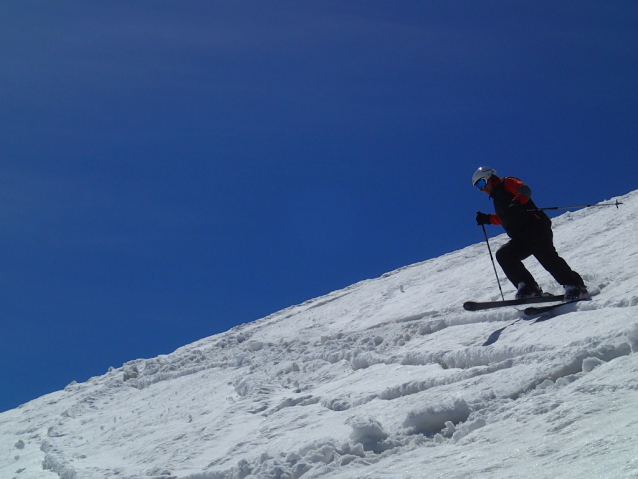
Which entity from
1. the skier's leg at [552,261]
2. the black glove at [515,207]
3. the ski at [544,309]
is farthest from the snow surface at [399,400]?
the black glove at [515,207]

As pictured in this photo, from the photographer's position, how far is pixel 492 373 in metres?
4.86

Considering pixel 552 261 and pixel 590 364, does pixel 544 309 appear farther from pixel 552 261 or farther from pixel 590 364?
pixel 590 364

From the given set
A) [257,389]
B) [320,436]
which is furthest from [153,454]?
[320,436]

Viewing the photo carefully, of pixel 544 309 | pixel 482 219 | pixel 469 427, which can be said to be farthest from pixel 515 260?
pixel 469 427

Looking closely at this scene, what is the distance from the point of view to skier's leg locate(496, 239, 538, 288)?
7.36 meters

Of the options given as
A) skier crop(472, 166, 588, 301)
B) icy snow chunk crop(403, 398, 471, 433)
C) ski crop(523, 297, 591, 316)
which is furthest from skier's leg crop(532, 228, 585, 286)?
icy snow chunk crop(403, 398, 471, 433)

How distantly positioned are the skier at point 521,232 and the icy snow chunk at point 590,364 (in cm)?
268

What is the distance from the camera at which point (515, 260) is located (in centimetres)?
746

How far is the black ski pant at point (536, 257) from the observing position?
6696mm

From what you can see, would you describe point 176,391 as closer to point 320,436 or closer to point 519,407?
point 320,436

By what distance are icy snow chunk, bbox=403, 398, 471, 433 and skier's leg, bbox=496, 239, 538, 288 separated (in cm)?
355

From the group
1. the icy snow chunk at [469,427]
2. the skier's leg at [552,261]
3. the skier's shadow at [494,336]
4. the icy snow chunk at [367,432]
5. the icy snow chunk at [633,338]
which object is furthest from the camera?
the skier's leg at [552,261]

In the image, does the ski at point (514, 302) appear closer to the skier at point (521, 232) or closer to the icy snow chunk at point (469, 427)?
the skier at point (521, 232)

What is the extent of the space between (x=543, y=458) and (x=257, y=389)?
4980 millimetres
